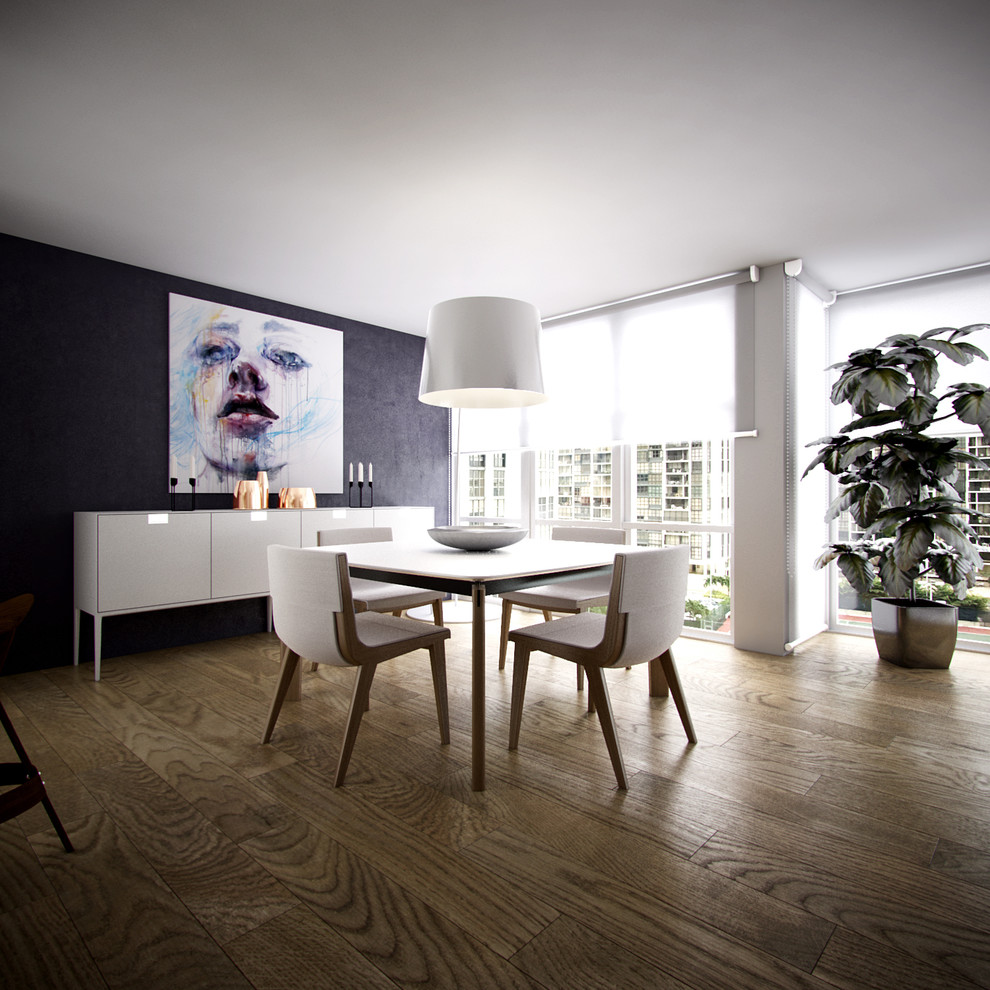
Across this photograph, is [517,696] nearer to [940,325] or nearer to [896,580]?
[896,580]

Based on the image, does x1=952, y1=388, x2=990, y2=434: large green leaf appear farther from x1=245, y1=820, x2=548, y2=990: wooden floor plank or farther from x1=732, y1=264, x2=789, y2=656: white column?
x1=245, y1=820, x2=548, y2=990: wooden floor plank

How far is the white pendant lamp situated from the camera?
249 centimetres

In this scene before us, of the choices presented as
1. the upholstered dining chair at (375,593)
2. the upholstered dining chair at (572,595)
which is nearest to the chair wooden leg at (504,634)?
the upholstered dining chair at (572,595)

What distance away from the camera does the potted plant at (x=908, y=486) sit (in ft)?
10.9

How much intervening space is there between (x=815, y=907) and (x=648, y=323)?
3767 millimetres

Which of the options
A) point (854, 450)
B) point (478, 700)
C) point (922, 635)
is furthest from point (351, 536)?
point (922, 635)

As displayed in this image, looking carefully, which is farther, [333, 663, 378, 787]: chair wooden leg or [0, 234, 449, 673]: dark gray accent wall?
[0, 234, 449, 673]: dark gray accent wall

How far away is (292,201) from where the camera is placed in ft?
10.1

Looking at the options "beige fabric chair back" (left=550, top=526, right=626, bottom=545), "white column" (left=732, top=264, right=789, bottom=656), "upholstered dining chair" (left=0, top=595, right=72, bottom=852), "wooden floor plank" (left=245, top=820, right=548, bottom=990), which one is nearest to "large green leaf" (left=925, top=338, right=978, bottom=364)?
"white column" (left=732, top=264, right=789, bottom=656)

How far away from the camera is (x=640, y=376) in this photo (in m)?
4.54

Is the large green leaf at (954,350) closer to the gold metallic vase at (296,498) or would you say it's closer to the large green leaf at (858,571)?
the large green leaf at (858,571)

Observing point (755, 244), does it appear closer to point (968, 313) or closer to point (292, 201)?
point (968, 313)

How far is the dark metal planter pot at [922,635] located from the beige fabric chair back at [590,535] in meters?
1.71

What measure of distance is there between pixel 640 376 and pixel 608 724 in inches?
120
